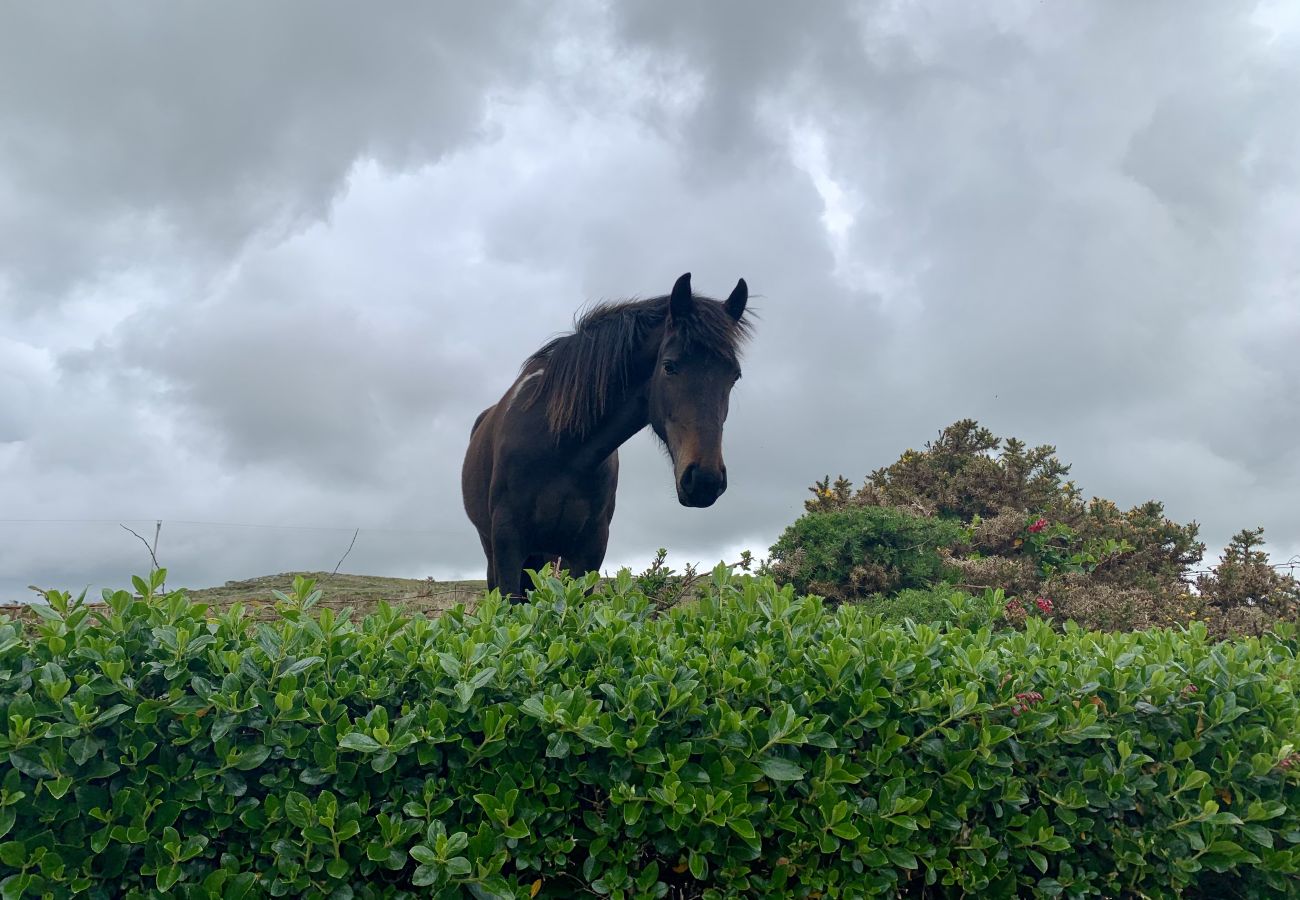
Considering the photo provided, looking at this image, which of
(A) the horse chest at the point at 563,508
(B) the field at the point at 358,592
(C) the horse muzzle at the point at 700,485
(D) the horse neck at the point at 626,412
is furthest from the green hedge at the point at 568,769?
(B) the field at the point at 358,592

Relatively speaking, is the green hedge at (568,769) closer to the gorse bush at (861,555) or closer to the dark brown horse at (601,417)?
the dark brown horse at (601,417)

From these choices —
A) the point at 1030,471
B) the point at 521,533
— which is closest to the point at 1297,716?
the point at 521,533

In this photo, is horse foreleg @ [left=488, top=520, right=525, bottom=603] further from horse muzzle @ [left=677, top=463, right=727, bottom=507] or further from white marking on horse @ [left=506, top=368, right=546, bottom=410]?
horse muzzle @ [left=677, top=463, right=727, bottom=507]

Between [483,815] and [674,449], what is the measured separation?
3.13 meters

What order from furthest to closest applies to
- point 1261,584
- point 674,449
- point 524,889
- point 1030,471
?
1. point 1030,471
2. point 1261,584
3. point 674,449
4. point 524,889

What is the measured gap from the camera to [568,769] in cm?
246

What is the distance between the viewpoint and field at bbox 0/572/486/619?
9570mm

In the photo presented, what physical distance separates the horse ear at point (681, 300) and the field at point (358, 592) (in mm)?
4441

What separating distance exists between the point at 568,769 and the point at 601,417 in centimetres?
383

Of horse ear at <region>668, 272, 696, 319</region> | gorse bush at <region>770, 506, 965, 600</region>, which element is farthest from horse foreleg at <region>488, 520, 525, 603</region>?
gorse bush at <region>770, 506, 965, 600</region>

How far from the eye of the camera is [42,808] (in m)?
2.42

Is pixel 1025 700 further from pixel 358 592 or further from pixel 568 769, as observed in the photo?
pixel 358 592

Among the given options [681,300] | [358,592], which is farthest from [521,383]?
[358,592]

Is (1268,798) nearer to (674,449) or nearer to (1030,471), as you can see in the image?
(674,449)
